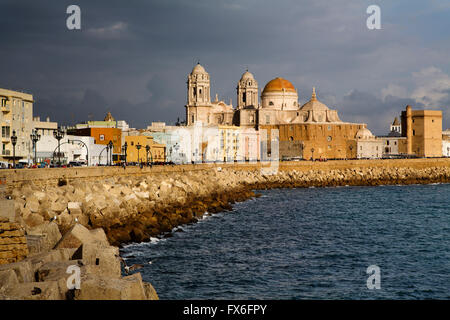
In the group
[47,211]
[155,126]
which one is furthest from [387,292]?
[155,126]

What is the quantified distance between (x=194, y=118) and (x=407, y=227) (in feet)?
256

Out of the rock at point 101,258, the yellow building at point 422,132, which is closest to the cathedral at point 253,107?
the yellow building at point 422,132

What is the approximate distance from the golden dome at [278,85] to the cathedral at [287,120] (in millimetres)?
81

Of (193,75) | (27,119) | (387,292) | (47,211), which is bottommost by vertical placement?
(387,292)

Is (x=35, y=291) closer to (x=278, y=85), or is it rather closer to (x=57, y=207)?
(x=57, y=207)

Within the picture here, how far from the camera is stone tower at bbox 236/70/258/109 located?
11550 centimetres

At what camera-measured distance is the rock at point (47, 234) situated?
16.0 m

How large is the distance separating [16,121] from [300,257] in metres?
31.5

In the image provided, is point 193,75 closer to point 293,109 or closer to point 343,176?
point 293,109

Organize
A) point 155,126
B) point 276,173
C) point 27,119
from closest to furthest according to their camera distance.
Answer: point 27,119 < point 276,173 < point 155,126

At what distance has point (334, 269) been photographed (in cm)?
1961

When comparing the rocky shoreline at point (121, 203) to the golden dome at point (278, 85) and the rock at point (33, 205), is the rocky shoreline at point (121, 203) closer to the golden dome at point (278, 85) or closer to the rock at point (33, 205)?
the rock at point (33, 205)

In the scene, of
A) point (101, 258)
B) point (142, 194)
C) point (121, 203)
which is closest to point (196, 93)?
point (142, 194)

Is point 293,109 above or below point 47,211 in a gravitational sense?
above
